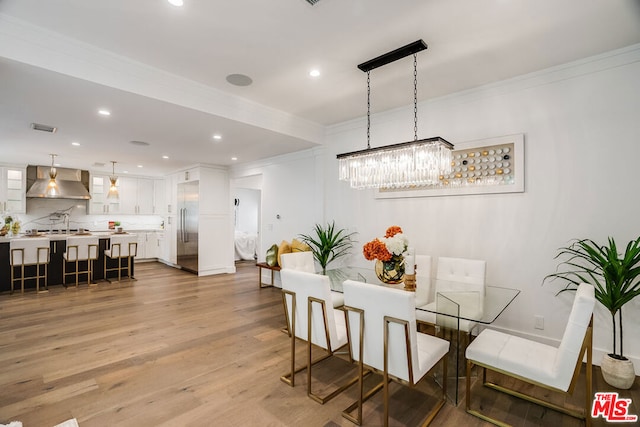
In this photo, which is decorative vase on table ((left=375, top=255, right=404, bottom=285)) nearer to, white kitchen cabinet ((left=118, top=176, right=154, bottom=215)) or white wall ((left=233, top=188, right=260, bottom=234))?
white wall ((left=233, top=188, right=260, bottom=234))

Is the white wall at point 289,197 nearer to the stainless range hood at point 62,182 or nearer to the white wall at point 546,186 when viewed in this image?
the white wall at point 546,186

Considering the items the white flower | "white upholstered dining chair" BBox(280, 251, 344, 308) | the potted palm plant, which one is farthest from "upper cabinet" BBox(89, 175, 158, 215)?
the potted palm plant

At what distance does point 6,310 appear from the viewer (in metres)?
4.18

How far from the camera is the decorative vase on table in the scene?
251cm

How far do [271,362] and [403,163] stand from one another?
2251mm

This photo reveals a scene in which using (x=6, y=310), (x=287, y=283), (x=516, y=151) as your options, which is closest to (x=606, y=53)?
(x=516, y=151)

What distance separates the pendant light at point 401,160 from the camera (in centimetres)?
264

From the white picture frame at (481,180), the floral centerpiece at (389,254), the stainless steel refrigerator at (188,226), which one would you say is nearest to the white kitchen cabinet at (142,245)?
the stainless steel refrigerator at (188,226)

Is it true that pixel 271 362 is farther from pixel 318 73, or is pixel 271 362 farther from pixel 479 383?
pixel 318 73

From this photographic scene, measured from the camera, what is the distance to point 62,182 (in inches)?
286

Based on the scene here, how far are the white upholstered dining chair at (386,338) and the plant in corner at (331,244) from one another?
247 centimetres

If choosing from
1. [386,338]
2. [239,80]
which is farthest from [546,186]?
[239,80]

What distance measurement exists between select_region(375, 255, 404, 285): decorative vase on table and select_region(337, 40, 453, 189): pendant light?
2.76ft

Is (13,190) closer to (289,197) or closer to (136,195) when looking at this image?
(136,195)
